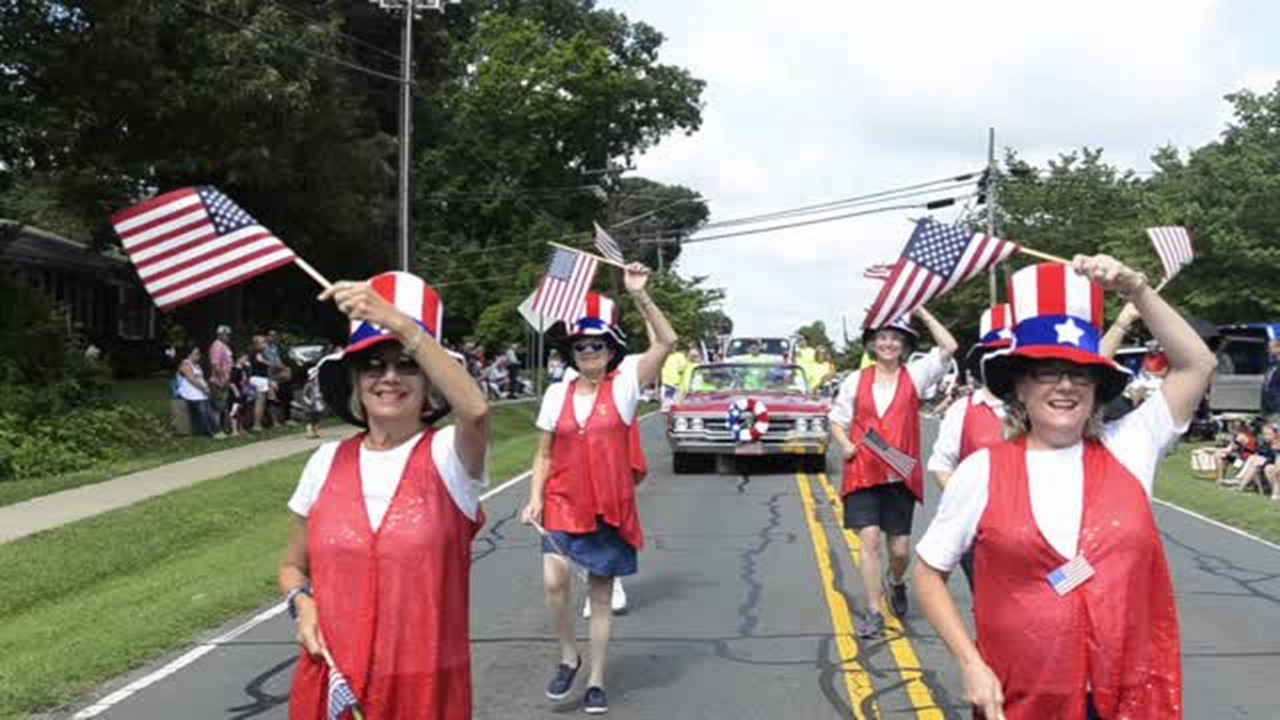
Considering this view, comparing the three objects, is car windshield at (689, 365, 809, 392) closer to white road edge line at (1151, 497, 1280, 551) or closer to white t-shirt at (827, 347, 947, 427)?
white road edge line at (1151, 497, 1280, 551)

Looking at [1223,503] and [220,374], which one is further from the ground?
[220,374]

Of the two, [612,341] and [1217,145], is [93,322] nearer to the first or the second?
[1217,145]

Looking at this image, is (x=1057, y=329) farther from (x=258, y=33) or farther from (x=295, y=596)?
(x=258, y=33)

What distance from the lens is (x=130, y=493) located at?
50.9ft

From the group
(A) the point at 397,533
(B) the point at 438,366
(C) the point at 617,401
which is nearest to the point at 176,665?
(C) the point at 617,401

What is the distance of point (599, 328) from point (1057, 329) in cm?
374

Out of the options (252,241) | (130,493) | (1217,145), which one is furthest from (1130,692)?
(1217,145)

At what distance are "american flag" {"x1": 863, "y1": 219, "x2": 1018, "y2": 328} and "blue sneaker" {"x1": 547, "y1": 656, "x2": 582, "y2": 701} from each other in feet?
8.15

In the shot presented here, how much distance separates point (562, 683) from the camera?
6719 mm

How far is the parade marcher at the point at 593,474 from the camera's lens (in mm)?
6703

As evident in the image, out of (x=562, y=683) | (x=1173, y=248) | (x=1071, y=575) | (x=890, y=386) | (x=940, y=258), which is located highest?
(x=1173, y=248)

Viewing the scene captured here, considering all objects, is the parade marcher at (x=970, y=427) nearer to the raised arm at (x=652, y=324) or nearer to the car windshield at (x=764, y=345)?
the raised arm at (x=652, y=324)

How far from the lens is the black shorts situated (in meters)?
8.08

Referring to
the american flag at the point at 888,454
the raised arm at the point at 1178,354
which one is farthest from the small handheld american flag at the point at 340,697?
the american flag at the point at 888,454
